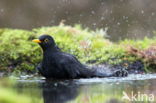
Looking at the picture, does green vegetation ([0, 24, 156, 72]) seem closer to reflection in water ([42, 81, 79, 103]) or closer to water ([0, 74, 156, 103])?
water ([0, 74, 156, 103])

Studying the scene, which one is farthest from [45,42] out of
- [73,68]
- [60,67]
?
[73,68]

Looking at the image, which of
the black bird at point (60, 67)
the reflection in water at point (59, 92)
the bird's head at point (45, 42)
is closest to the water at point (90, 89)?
the reflection in water at point (59, 92)

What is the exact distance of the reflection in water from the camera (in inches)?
298

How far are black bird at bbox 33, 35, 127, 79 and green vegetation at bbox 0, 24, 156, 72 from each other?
0.78 meters

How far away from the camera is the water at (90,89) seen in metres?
7.51

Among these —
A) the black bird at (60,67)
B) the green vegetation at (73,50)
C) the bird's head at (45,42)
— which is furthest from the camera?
the green vegetation at (73,50)

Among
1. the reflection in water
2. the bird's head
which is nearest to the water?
the reflection in water

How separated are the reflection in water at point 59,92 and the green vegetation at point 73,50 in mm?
1732

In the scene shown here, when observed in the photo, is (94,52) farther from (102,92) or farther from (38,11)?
(38,11)

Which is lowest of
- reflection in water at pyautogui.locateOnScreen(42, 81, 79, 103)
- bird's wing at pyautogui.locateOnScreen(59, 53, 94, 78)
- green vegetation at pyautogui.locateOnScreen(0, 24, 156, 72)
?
reflection in water at pyautogui.locateOnScreen(42, 81, 79, 103)

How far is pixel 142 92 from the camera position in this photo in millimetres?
8023

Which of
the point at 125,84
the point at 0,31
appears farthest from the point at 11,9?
the point at 125,84

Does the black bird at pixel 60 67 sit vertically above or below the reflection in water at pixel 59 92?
above

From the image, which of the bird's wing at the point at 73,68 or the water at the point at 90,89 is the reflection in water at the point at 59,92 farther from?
the bird's wing at the point at 73,68
